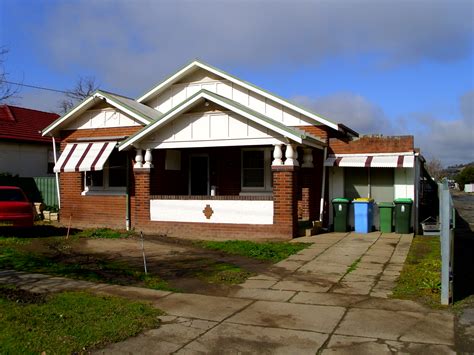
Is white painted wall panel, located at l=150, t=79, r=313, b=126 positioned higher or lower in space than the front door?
higher

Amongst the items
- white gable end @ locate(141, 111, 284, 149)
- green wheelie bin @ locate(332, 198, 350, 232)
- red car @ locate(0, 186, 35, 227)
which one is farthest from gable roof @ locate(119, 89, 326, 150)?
red car @ locate(0, 186, 35, 227)

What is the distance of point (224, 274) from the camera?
8938 mm

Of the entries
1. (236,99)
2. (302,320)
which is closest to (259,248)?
(302,320)

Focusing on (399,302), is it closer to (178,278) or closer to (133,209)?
(178,278)

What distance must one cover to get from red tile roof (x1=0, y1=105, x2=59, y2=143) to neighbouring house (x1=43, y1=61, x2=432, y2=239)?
749cm

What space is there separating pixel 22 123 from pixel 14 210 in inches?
559

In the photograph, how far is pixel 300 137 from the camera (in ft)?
42.7

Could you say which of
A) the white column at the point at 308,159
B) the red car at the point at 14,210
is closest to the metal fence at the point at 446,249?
the white column at the point at 308,159

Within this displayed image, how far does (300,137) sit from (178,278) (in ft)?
19.1

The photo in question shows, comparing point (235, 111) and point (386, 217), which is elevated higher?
point (235, 111)

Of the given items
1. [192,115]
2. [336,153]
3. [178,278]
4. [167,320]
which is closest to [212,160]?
[192,115]

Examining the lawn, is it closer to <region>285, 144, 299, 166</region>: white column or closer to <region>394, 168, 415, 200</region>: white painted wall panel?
<region>285, 144, 299, 166</region>: white column

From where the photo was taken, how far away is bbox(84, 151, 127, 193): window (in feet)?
56.1

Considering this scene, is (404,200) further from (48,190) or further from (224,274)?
(48,190)
